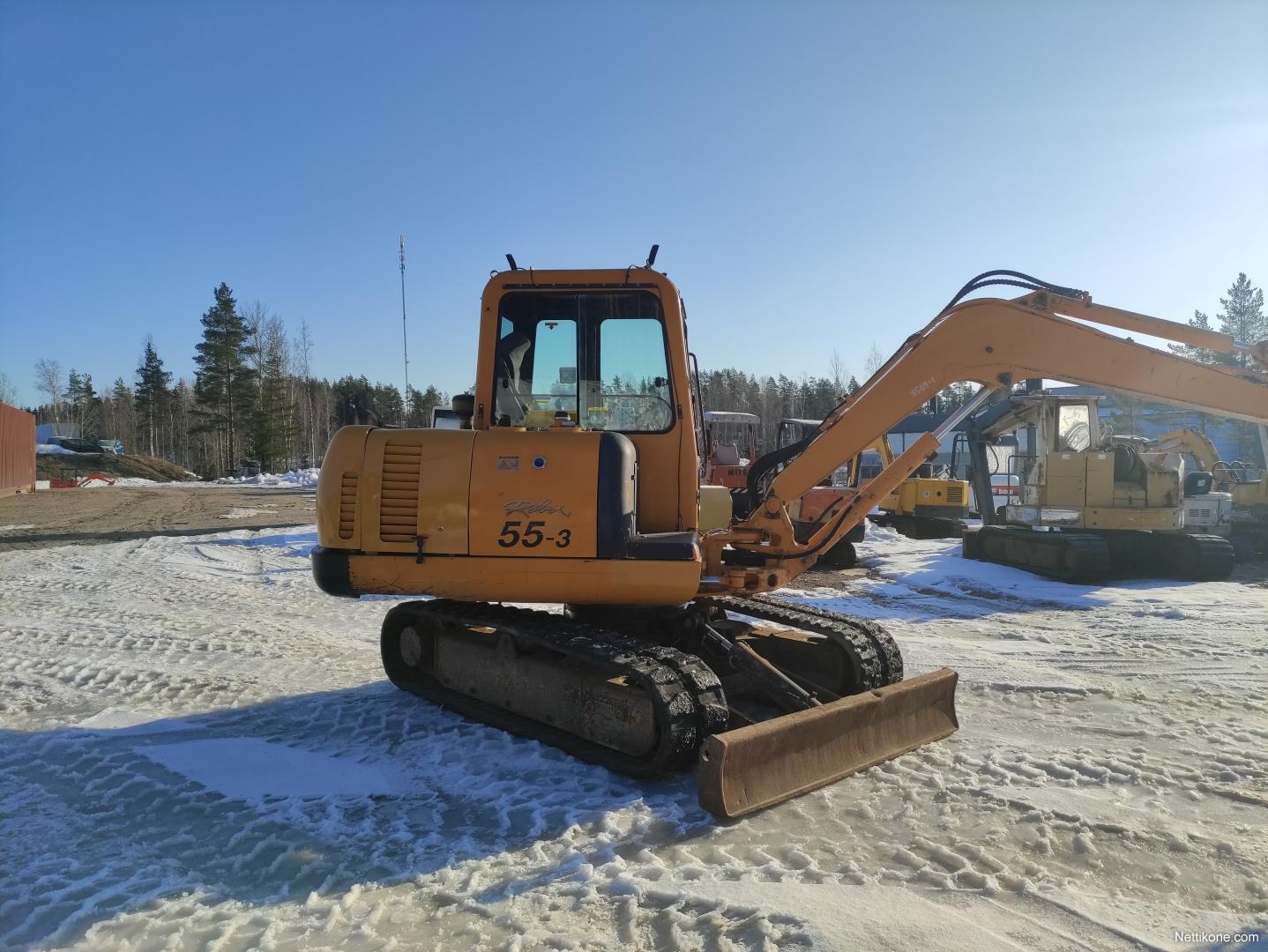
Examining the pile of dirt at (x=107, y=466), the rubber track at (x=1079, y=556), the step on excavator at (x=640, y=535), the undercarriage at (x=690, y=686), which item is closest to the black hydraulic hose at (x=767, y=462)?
the step on excavator at (x=640, y=535)

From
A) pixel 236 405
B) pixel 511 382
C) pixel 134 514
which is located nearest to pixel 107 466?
pixel 236 405

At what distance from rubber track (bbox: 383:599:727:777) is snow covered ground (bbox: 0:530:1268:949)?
15 centimetres

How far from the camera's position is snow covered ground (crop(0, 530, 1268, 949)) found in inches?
120

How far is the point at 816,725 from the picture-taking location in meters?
4.31

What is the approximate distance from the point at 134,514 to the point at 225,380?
103 ft

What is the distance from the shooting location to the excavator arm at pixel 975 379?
5.49 m

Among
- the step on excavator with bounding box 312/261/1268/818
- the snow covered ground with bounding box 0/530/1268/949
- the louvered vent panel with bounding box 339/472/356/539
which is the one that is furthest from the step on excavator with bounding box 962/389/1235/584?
A: the louvered vent panel with bounding box 339/472/356/539

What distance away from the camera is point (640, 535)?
189 inches

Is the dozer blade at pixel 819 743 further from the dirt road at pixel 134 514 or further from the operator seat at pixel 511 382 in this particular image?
the dirt road at pixel 134 514

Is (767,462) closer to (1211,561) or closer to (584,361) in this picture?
(584,361)

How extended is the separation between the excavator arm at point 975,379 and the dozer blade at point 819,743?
1.12m

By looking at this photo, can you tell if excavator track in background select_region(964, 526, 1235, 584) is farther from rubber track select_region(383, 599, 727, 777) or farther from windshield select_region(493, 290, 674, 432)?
rubber track select_region(383, 599, 727, 777)

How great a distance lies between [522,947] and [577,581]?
6.76ft

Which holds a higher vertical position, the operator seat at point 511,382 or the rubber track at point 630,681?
the operator seat at point 511,382
